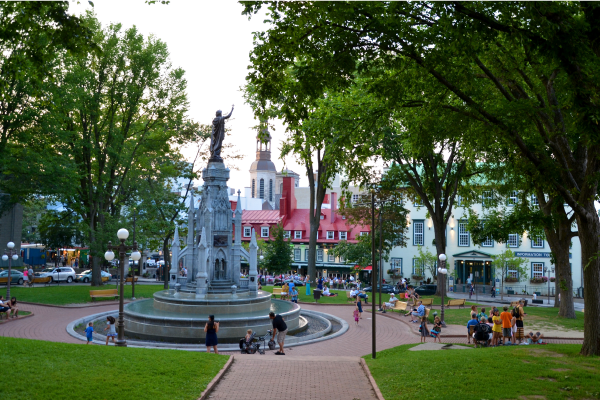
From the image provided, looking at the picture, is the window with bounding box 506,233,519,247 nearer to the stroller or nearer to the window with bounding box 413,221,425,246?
the window with bounding box 413,221,425,246

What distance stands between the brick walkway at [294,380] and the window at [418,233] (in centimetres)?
3798

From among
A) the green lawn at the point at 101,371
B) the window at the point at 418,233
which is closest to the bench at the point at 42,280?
the green lawn at the point at 101,371

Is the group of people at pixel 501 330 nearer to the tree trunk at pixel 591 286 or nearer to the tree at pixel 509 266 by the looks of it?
the tree trunk at pixel 591 286

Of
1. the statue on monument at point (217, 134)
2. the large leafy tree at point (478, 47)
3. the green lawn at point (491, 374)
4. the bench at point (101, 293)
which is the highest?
the statue on monument at point (217, 134)

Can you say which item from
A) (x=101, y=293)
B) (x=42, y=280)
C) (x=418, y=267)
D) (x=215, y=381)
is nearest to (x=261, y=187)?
Answer: (x=418, y=267)

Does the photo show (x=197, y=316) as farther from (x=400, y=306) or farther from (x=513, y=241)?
(x=513, y=241)

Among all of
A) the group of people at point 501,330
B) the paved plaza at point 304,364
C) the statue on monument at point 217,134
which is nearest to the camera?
the paved plaza at point 304,364

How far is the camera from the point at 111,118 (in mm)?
33969

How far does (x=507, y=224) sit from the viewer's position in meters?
21.9

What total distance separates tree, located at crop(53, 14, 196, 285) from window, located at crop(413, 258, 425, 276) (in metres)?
26.4

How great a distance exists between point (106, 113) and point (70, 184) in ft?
23.8

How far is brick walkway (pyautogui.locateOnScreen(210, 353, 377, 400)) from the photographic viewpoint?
9414mm

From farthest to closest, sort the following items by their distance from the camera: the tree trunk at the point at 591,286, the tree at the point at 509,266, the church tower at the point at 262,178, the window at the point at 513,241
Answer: the church tower at the point at 262,178, the window at the point at 513,241, the tree at the point at 509,266, the tree trunk at the point at 591,286

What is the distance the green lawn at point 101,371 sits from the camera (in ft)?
27.5
